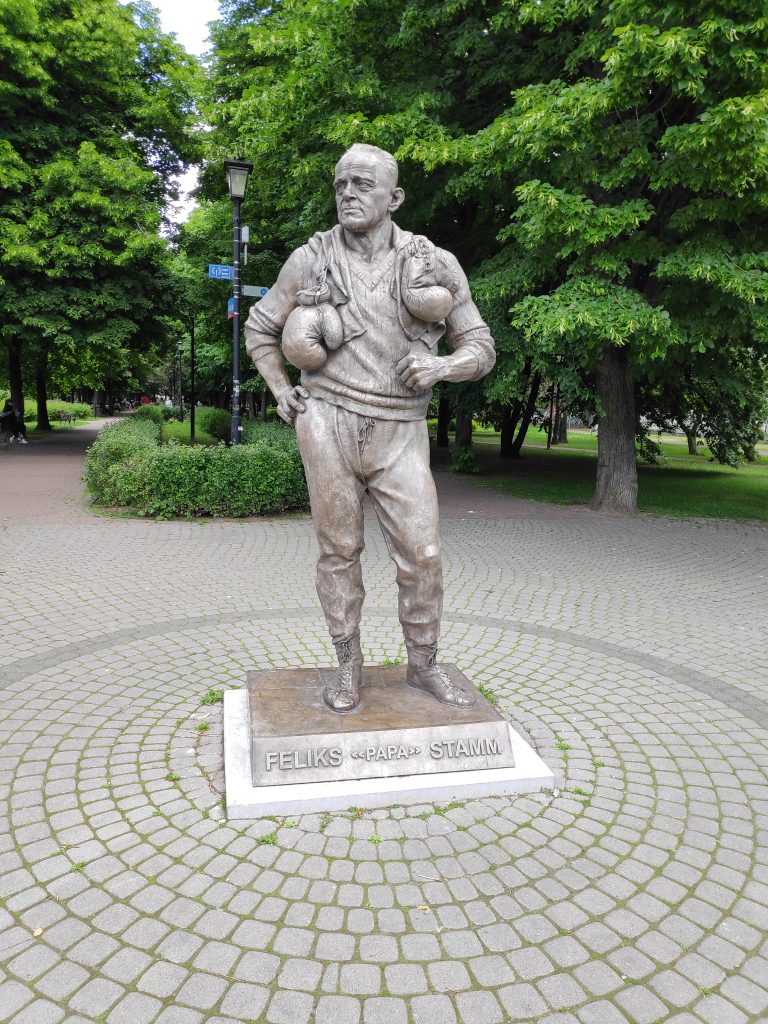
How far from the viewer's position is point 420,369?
11.3 ft

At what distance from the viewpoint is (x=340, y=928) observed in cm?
269

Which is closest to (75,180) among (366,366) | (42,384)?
(42,384)

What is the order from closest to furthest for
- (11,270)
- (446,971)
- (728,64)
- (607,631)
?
(446,971), (607,631), (728,64), (11,270)

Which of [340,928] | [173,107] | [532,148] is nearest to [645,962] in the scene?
[340,928]

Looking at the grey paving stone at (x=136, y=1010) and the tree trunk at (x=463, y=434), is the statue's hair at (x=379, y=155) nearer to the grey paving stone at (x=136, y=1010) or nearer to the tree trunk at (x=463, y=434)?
the grey paving stone at (x=136, y=1010)

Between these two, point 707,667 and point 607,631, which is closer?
point 707,667

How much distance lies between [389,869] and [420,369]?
7.34ft

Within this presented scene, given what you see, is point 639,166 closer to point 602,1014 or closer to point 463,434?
point 602,1014

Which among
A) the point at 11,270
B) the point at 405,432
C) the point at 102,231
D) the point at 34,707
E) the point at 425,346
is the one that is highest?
the point at 102,231

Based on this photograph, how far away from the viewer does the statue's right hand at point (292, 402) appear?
12.0 ft

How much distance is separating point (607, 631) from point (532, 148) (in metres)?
6.13

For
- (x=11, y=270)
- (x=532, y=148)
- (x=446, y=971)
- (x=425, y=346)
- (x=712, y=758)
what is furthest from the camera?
(x=11, y=270)

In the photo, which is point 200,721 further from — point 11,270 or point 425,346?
point 11,270

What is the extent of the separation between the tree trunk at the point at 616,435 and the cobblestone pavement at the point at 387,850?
6.49 metres
